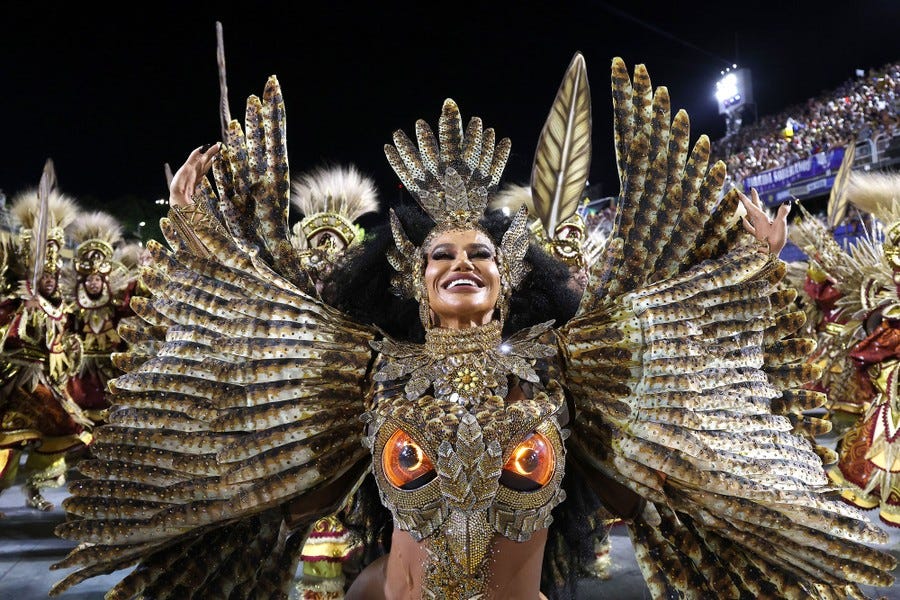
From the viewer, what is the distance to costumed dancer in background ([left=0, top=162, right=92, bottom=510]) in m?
5.73

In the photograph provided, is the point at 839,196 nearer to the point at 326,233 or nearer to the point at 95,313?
the point at 326,233

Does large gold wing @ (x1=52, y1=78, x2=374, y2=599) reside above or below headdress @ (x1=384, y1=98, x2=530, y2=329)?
below

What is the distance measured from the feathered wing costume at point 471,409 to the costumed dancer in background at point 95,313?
4804mm

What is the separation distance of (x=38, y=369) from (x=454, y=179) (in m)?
5.11

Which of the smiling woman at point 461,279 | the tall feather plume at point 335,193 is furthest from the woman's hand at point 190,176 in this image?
the tall feather plume at point 335,193

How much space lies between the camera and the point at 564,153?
3.51 meters

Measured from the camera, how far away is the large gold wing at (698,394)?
187cm

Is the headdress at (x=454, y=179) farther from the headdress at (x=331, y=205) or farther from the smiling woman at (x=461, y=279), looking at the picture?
the headdress at (x=331, y=205)

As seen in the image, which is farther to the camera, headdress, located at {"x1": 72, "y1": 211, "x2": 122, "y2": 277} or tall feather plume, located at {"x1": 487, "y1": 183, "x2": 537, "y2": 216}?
headdress, located at {"x1": 72, "y1": 211, "x2": 122, "y2": 277}

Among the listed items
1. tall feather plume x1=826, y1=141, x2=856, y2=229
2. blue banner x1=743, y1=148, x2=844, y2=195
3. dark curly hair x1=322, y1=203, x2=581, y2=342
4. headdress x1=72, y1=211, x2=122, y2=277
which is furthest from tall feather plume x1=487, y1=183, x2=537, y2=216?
blue banner x1=743, y1=148, x2=844, y2=195

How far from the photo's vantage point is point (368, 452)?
2178 mm

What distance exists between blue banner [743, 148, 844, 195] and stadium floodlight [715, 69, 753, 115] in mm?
11479

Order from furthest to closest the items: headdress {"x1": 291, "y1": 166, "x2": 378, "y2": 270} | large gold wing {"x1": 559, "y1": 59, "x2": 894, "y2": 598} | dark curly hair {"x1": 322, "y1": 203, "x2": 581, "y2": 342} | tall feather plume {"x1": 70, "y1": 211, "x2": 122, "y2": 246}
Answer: tall feather plume {"x1": 70, "y1": 211, "x2": 122, "y2": 246} < headdress {"x1": 291, "y1": 166, "x2": 378, "y2": 270} < dark curly hair {"x1": 322, "y1": 203, "x2": 581, "y2": 342} < large gold wing {"x1": 559, "y1": 59, "x2": 894, "y2": 598}

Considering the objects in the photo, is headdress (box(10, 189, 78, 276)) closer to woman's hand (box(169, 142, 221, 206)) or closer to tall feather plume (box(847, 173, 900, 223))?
woman's hand (box(169, 142, 221, 206))
